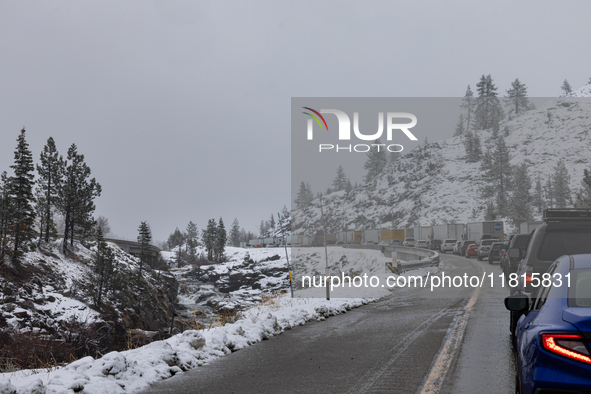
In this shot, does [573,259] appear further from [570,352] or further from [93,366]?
[93,366]

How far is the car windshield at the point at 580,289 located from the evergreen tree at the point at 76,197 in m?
63.4

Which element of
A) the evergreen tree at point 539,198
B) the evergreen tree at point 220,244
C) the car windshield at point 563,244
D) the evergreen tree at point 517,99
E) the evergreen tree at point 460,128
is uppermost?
the evergreen tree at point 517,99

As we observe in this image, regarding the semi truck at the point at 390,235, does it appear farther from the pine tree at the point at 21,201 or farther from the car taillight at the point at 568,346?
the car taillight at the point at 568,346

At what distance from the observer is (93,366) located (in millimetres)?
6551

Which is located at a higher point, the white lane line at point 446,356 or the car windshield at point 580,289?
the car windshield at point 580,289

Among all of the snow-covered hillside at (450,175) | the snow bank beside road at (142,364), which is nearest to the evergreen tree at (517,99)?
the snow-covered hillside at (450,175)

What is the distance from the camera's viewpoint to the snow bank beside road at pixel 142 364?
586cm

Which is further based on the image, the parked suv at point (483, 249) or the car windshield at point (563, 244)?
the parked suv at point (483, 249)

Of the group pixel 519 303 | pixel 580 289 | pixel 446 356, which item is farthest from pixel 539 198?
pixel 580 289

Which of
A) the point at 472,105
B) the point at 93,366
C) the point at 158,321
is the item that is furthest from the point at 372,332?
the point at 472,105

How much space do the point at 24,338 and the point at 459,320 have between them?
123ft

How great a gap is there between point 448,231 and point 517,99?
150162 millimetres

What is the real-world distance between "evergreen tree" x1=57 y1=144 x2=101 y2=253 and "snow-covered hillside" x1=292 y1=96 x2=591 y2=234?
3230 inches

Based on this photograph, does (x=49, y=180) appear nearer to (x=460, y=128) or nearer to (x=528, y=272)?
(x=528, y=272)
